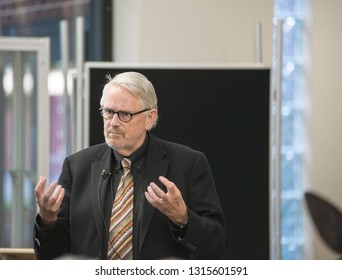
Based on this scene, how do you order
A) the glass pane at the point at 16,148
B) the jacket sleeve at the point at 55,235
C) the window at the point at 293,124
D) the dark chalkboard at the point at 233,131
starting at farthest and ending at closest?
the window at the point at 293,124 < the glass pane at the point at 16,148 < the dark chalkboard at the point at 233,131 < the jacket sleeve at the point at 55,235

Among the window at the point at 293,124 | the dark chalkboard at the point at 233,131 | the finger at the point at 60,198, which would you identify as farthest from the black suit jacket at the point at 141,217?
the window at the point at 293,124

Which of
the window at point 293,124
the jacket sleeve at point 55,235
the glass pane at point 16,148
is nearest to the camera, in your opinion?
the jacket sleeve at point 55,235

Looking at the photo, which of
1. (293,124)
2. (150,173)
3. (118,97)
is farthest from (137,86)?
(293,124)

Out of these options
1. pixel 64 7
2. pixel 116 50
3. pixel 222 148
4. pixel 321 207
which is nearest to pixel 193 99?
pixel 222 148

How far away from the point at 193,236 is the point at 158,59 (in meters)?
2.51

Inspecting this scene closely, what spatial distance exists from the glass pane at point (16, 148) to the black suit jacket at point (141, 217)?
158 cm

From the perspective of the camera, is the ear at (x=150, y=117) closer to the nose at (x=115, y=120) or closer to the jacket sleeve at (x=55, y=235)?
the nose at (x=115, y=120)

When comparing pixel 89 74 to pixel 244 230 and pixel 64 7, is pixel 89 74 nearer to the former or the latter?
pixel 244 230

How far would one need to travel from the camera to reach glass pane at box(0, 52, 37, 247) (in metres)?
3.63

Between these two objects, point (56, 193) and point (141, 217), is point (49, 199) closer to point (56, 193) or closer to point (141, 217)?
point (56, 193)

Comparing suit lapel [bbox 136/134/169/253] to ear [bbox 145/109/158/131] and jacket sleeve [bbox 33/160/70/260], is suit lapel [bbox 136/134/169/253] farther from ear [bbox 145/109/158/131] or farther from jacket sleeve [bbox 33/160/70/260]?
jacket sleeve [bbox 33/160/70/260]

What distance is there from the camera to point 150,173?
6.78 feet

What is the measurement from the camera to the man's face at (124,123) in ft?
6.51

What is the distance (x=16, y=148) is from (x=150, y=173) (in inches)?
71.7
